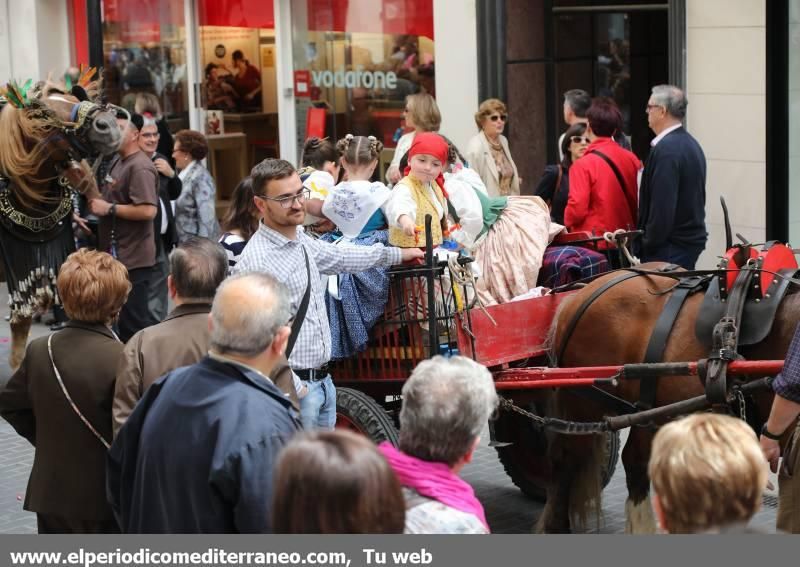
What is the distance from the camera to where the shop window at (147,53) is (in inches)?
682

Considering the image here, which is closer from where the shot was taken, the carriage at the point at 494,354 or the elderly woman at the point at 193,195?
the carriage at the point at 494,354

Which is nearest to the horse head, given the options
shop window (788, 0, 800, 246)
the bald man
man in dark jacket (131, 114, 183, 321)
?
man in dark jacket (131, 114, 183, 321)

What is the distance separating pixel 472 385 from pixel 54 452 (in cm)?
195

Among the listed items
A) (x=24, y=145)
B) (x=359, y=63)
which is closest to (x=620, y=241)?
(x=24, y=145)

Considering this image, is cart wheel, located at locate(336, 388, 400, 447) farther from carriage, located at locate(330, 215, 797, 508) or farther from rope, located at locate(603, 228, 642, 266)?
rope, located at locate(603, 228, 642, 266)

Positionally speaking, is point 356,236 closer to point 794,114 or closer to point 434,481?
point 434,481

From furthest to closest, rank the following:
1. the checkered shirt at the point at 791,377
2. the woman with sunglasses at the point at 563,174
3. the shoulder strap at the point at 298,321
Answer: the woman with sunglasses at the point at 563,174 → the shoulder strap at the point at 298,321 → the checkered shirt at the point at 791,377

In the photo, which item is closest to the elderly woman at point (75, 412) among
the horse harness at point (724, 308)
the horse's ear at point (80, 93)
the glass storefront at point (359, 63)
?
the horse harness at point (724, 308)

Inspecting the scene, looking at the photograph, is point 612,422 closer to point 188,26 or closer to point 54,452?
point 54,452

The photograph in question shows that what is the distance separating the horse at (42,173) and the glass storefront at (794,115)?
5.47 m

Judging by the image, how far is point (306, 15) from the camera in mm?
15656

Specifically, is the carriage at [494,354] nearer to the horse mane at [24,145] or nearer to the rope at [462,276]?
the rope at [462,276]

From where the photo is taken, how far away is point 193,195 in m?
11.4
